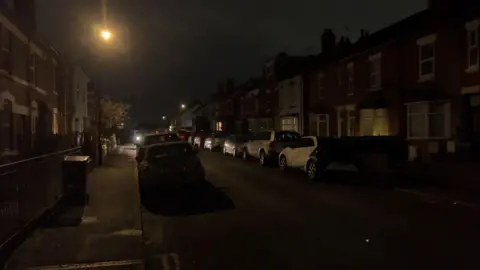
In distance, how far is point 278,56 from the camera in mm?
48656

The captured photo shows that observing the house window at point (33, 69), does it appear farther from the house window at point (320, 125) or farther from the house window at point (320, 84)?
the house window at point (320, 84)

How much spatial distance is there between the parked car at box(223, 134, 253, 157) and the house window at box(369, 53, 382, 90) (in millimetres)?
7364

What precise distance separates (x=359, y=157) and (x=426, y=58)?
7882mm

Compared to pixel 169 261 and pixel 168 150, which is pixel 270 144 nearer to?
pixel 168 150

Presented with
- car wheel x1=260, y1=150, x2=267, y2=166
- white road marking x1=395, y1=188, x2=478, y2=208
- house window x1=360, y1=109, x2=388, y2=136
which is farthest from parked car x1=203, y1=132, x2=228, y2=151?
white road marking x1=395, y1=188, x2=478, y2=208

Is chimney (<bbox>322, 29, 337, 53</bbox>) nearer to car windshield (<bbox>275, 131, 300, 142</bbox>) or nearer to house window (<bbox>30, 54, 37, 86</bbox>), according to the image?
car windshield (<bbox>275, 131, 300, 142</bbox>)

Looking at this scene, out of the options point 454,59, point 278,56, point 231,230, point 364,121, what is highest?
point 278,56

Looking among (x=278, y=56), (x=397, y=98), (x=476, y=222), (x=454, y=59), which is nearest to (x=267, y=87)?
(x=278, y=56)

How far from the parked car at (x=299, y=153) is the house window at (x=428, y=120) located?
6.19 m

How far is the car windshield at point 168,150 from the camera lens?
581 inches

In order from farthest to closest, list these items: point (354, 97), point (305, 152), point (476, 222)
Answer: point (354, 97)
point (305, 152)
point (476, 222)

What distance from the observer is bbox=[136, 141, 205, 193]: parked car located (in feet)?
47.0

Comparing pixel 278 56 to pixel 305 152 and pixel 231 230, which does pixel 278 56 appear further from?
pixel 231 230

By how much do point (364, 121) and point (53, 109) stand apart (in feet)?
54.0
